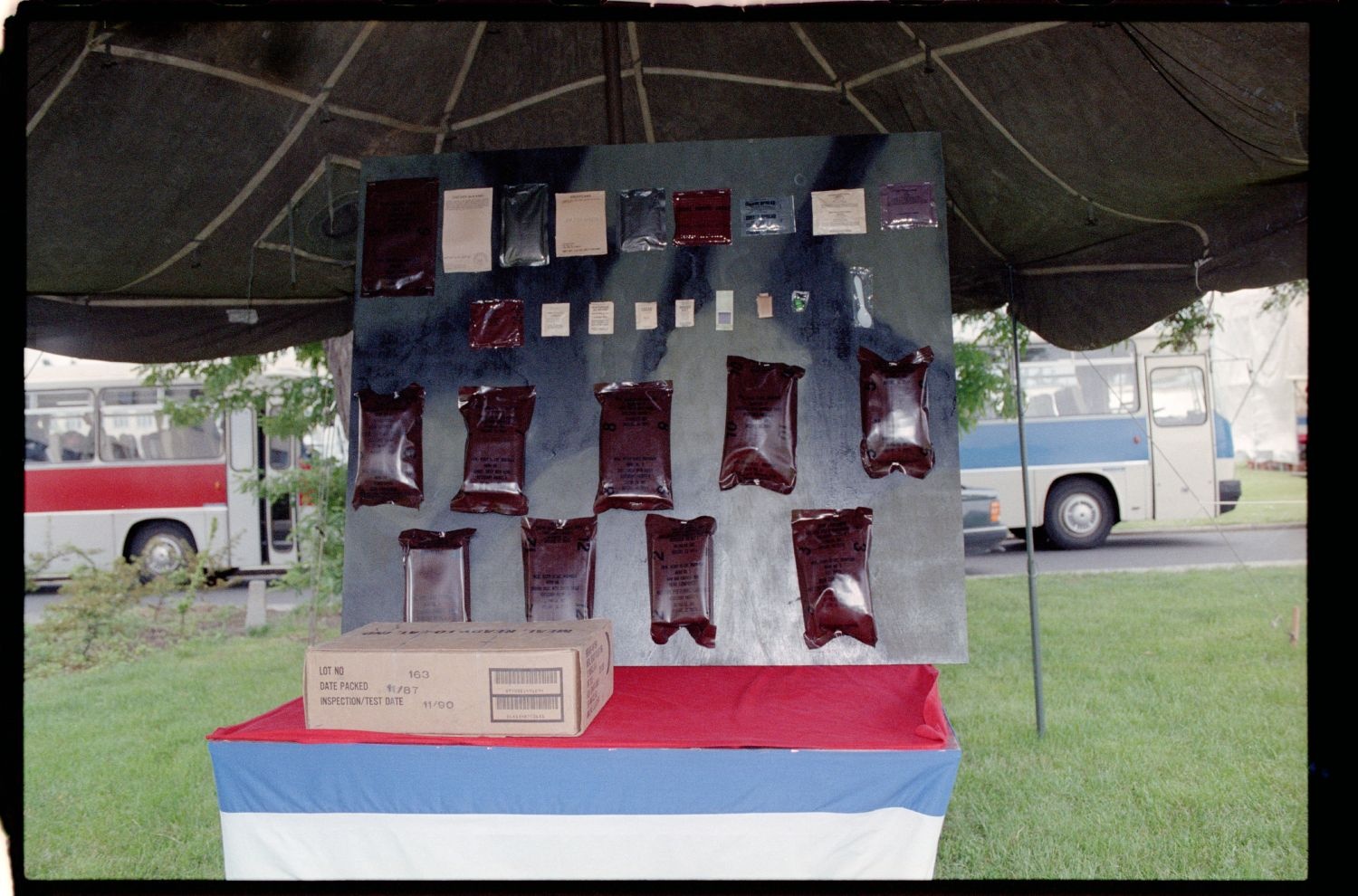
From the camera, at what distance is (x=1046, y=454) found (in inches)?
397

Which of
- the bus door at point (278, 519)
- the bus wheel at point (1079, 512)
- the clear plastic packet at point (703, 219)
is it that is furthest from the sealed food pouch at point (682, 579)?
the bus wheel at point (1079, 512)

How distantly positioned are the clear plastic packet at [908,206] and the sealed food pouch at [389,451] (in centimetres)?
152

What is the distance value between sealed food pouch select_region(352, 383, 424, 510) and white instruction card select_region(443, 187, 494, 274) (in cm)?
43

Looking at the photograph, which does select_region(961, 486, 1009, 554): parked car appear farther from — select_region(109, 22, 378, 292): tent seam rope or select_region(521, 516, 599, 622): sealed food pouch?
select_region(109, 22, 378, 292): tent seam rope

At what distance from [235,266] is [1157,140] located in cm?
340

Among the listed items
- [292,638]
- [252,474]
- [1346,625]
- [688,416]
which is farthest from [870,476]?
[252,474]

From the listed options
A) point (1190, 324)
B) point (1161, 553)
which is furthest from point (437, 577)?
point (1161, 553)

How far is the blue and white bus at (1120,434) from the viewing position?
9.92m

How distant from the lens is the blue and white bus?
992 centimetres

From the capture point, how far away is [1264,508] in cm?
1248

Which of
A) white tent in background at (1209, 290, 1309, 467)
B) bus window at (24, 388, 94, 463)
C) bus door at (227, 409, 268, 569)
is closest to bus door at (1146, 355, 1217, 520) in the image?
white tent in background at (1209, 290, 1309, 467)

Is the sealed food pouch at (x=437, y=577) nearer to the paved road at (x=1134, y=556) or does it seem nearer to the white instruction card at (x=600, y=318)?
the white instruction card at (x=600, y=318)

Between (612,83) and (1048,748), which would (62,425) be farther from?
(1048,748)

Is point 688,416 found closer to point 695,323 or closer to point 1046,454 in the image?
point 695,323
